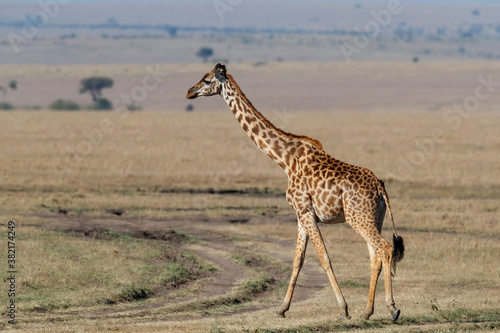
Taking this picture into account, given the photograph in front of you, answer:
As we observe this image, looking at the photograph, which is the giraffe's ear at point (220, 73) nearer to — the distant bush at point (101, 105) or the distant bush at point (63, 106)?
the distant bush at point (63, 106)

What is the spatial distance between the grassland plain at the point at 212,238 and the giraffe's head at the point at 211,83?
11.0 feet

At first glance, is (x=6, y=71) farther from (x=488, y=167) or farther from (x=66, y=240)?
(x=66, y=240)

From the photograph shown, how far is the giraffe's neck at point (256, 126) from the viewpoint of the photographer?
45.1ft

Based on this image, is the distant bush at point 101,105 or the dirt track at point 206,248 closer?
the dirt track at point 206,248

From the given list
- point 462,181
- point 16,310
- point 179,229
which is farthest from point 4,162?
point 16,310

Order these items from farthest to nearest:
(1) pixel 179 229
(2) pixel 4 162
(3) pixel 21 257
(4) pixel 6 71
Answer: (4) pixel 6 71 < (2) pixel 4 162 < (1) pixel 179 229 < (3) pixel 21 257

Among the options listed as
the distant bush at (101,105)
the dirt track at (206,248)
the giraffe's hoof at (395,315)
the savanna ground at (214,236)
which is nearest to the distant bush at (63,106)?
the distant bush at (101,105)

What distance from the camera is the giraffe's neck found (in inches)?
541

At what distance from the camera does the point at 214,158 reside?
123 feet

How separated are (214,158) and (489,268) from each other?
20671 millimetres

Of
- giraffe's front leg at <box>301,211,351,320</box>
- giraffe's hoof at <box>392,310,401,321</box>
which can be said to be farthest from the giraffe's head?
giraffe's hoof at <box>392,310,401,321</box>

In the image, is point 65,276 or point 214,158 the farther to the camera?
point 214,158

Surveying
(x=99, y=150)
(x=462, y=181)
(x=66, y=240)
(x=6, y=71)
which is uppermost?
(x=6, y=71)

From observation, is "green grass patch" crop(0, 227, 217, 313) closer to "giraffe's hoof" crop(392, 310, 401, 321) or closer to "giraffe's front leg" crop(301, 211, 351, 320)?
"giraffe's front leg" crop(301, 211, 351, 320)
